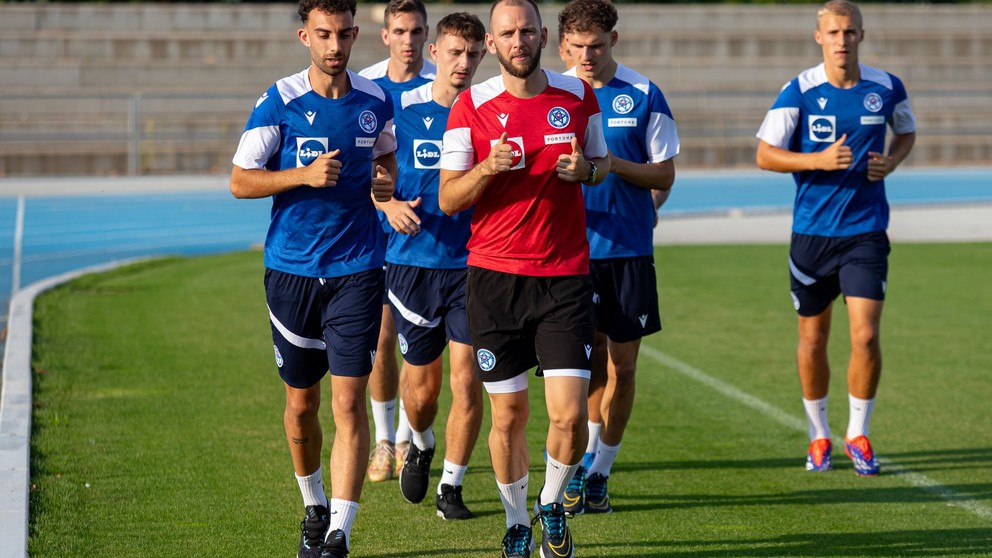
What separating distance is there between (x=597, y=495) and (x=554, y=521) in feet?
3.75

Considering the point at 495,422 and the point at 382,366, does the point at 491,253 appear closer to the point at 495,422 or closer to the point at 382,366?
the point at 495,422

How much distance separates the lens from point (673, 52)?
3644 centimetres

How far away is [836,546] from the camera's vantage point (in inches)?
222

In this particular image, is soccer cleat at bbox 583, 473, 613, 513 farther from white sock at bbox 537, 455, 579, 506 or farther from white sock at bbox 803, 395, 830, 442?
white sock at bbox 803, 395, 830, 442

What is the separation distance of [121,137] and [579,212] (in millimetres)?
27201

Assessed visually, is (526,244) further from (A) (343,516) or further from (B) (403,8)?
(B) (403,8)

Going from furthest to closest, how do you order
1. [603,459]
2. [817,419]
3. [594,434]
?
[817,419] < [594,434] < [603,459]

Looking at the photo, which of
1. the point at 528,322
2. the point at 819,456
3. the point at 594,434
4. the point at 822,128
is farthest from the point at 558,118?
the point at 819,456

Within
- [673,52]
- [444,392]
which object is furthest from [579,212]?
[673,52]

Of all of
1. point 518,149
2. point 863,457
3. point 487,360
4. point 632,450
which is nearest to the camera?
point 518,149

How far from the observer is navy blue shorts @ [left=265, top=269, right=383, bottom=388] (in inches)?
212

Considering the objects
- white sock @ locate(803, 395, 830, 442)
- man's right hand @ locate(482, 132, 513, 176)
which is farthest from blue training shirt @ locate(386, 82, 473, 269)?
→ white sock @ locate(803, 395, 830, 442)

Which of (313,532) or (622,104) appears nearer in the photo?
(313,532)

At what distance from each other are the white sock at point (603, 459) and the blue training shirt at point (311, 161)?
1662mm
